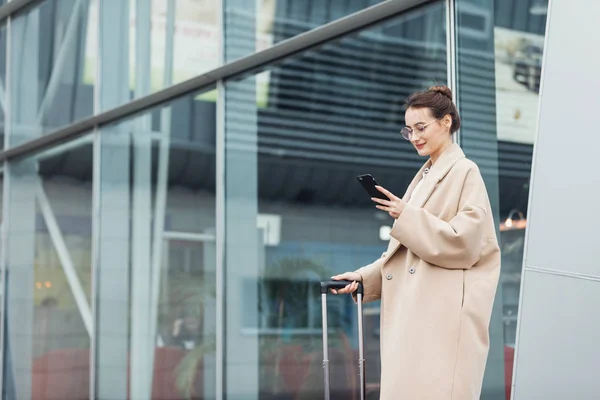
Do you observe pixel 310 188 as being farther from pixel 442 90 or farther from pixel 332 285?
pixel 442 90

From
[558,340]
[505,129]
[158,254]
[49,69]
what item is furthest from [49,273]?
[558,340]

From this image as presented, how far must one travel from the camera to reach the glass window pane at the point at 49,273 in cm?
830

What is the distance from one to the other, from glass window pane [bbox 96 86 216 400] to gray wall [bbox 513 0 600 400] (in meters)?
3.34

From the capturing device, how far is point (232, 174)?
652 cm

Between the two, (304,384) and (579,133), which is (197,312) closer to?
(304,384)

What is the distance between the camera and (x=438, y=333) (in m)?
3.08

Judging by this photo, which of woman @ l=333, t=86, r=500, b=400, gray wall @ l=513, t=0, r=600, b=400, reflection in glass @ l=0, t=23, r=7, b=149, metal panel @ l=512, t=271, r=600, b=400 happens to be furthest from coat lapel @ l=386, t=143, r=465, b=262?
reflection in glass @ l=0, t=23, r=7, b=149

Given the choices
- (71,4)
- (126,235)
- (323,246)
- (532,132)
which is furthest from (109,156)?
(532,132)

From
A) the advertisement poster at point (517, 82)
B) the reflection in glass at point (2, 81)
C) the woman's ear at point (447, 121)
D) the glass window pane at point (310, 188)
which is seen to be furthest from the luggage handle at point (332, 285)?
the reflection in glass at point (2, 81)

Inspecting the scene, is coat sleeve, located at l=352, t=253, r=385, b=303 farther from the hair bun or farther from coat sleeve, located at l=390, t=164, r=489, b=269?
the hair bun

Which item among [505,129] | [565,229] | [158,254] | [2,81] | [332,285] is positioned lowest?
[158,254]

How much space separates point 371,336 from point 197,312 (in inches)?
61.2

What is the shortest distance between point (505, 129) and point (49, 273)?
5454mm

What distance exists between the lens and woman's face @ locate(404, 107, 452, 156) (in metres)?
3.19
